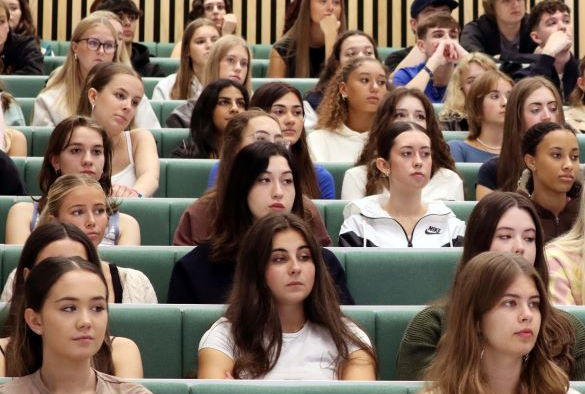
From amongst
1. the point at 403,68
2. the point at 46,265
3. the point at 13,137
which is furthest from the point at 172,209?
the point at 403,68

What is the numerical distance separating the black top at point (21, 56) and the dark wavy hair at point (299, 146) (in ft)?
5.04

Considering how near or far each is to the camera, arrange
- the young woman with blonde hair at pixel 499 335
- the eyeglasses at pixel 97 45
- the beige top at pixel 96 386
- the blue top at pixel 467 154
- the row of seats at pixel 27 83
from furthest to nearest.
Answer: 1. the row of seats at pixel 27 83
2. the eyeglasses at pixel 97 45
3. the blue top at pixel 467 154
4. the young woman with blonde hair at pixel 499 335
5. the beige top at pixel 96 386

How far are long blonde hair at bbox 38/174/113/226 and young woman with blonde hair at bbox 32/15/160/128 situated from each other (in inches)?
49.6

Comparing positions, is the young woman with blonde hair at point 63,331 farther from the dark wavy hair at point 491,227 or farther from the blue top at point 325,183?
the blue top at point 325,183

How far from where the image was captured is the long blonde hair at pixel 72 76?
4605 mm

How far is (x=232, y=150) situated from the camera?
11.7 feet

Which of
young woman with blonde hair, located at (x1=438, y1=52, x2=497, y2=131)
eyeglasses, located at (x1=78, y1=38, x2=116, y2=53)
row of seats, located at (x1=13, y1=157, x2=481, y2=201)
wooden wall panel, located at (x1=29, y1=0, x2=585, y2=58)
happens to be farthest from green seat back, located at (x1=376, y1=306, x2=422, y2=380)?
wooden wall panel, located at (x1=29, y1=0, x2=585, y2=58)

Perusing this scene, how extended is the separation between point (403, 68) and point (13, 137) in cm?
153

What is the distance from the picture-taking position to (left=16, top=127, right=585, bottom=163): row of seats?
4.39 meters

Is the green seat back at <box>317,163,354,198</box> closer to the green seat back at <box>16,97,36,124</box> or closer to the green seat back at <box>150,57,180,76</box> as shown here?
the green seat back at <box>16,97,36,124</box>

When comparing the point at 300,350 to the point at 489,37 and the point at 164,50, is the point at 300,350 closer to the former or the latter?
the point at 489,37

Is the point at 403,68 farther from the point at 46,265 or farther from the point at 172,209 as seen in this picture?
the point at 46,265

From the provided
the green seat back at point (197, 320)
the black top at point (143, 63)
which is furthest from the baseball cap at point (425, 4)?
the green seat back at point (197, 320)

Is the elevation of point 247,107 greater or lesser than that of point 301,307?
greater
